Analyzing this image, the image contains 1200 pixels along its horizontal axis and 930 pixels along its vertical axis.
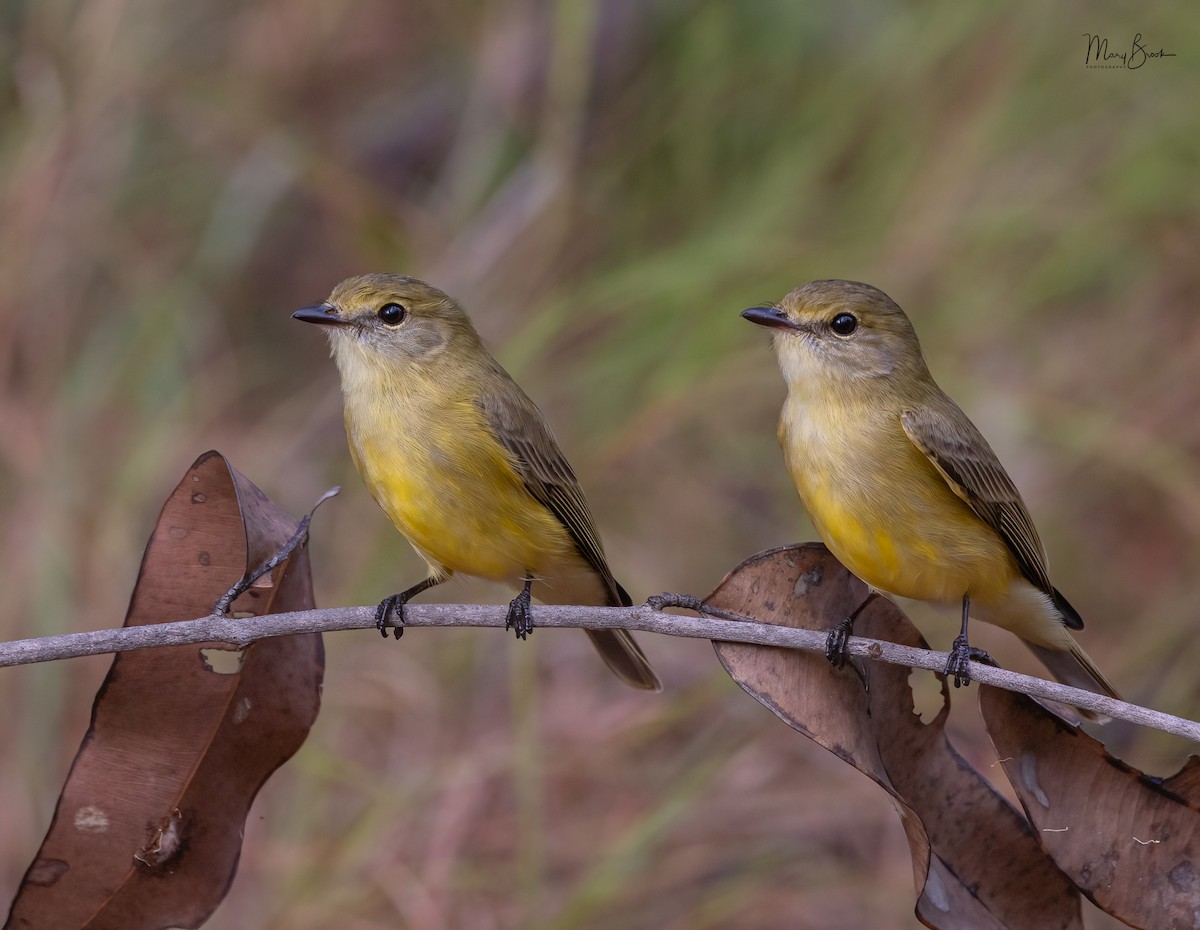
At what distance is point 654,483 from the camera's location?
605 centimetres

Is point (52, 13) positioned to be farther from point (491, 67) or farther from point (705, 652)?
point (705, 652)

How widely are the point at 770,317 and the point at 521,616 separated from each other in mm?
872

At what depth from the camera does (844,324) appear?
3.27 metres

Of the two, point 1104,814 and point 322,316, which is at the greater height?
point 322,316

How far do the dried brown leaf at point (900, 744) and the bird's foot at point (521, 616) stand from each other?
35 centimetres

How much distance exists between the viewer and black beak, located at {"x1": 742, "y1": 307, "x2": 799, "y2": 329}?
3.11 meters

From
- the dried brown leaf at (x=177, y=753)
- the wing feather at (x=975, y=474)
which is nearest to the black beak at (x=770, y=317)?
the wing feather at (x=975, y=474)

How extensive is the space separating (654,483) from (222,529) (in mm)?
3574

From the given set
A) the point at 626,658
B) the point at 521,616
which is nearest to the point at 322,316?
the point at 521,616

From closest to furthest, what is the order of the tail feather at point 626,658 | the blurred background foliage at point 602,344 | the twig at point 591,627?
the twig at point 591,627 < the tail feather at point 626,658 < the blurred background foliage at point 602,344

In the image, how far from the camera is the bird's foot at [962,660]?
2672 mm

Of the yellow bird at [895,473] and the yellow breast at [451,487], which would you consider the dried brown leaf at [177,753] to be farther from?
the yellow bird at [895,473]

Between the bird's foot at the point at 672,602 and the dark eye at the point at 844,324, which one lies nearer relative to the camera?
the bird's foot at the point at 672,602

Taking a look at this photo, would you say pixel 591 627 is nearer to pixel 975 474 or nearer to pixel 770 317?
pixel 770 317
